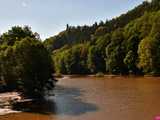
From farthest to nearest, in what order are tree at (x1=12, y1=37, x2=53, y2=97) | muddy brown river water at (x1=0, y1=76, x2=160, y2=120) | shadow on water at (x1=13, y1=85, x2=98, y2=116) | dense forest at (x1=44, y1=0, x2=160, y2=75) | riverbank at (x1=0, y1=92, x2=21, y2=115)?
dense forest at (x1=44, y1=0, x2=160, y2=75) → tree at (x1=12, y1=37, x2=53, y2=97) → riverbank at (x1=0, y1=92, x2=21, y2=115) → shadow on water at (x1=13, y1=85, x2=98, y2=116) → muddy brown river water at (x1=0, y1=76, x2=160, y2=120)

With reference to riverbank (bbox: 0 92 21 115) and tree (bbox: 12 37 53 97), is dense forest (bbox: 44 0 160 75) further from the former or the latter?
riverbank (bbox: 0 92 21 115)

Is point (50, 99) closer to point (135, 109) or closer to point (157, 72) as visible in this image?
point (135, 109)

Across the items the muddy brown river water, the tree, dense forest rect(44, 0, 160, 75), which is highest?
dense forest rect(44, 0, 160, 75)

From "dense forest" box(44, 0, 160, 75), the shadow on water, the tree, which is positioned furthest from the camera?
"dense forest" box(44, 0, 160, 75)

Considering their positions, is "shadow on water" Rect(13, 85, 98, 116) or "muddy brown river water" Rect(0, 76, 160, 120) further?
"shadow on water" Rect(13, 85, 98, 116)

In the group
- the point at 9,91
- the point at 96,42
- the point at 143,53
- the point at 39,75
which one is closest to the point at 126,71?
the point at 143,53

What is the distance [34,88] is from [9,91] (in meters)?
16.5

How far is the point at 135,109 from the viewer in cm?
5200

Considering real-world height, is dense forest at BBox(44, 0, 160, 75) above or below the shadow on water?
above

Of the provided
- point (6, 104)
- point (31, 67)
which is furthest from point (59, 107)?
point (31, 67)

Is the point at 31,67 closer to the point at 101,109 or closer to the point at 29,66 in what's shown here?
the point at 29,66

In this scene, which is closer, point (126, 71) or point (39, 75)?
point (39, 75)

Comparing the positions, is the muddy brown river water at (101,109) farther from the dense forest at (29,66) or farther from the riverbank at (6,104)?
the dense forest at (29,66)

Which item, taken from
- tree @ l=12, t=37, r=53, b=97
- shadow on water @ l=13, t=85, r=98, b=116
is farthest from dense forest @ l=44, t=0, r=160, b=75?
shadow on water @ l=13, t=85, r=98, b=116
